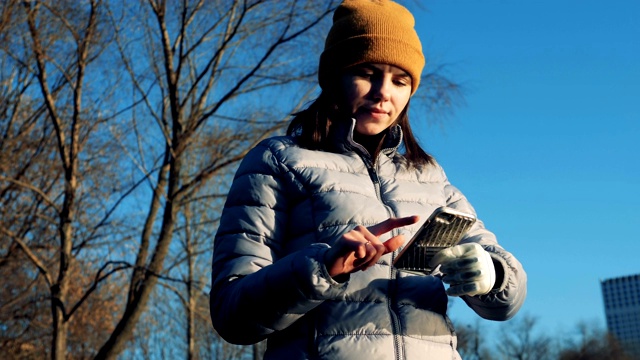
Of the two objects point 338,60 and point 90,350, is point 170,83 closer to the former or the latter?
point 338,60

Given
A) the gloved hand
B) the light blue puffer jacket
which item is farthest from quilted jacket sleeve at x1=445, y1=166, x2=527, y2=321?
the gloved hand

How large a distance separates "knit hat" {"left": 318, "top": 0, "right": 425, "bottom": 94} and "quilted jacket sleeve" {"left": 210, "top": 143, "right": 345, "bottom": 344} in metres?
0.39

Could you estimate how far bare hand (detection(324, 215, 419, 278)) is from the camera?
1.88 m

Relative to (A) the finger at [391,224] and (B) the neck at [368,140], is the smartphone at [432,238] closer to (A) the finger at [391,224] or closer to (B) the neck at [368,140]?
(A) the finger at [391,224]

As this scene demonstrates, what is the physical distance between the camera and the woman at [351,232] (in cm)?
206

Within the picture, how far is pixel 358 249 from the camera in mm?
1871

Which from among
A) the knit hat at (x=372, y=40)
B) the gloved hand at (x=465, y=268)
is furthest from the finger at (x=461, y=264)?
the knit hat at (x=372, y=40)

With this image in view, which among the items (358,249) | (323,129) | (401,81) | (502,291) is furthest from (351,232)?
(401,81)

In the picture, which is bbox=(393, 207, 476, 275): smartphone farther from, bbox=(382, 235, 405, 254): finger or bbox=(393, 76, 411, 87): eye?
bbox=(393, 76, 411, 87): eye

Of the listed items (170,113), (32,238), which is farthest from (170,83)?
(32,238)

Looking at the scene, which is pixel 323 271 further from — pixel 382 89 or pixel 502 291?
pixel 382 89

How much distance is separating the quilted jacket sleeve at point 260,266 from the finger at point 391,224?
129mm

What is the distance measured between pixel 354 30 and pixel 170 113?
6485 millimetres

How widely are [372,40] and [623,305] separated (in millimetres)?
160437
